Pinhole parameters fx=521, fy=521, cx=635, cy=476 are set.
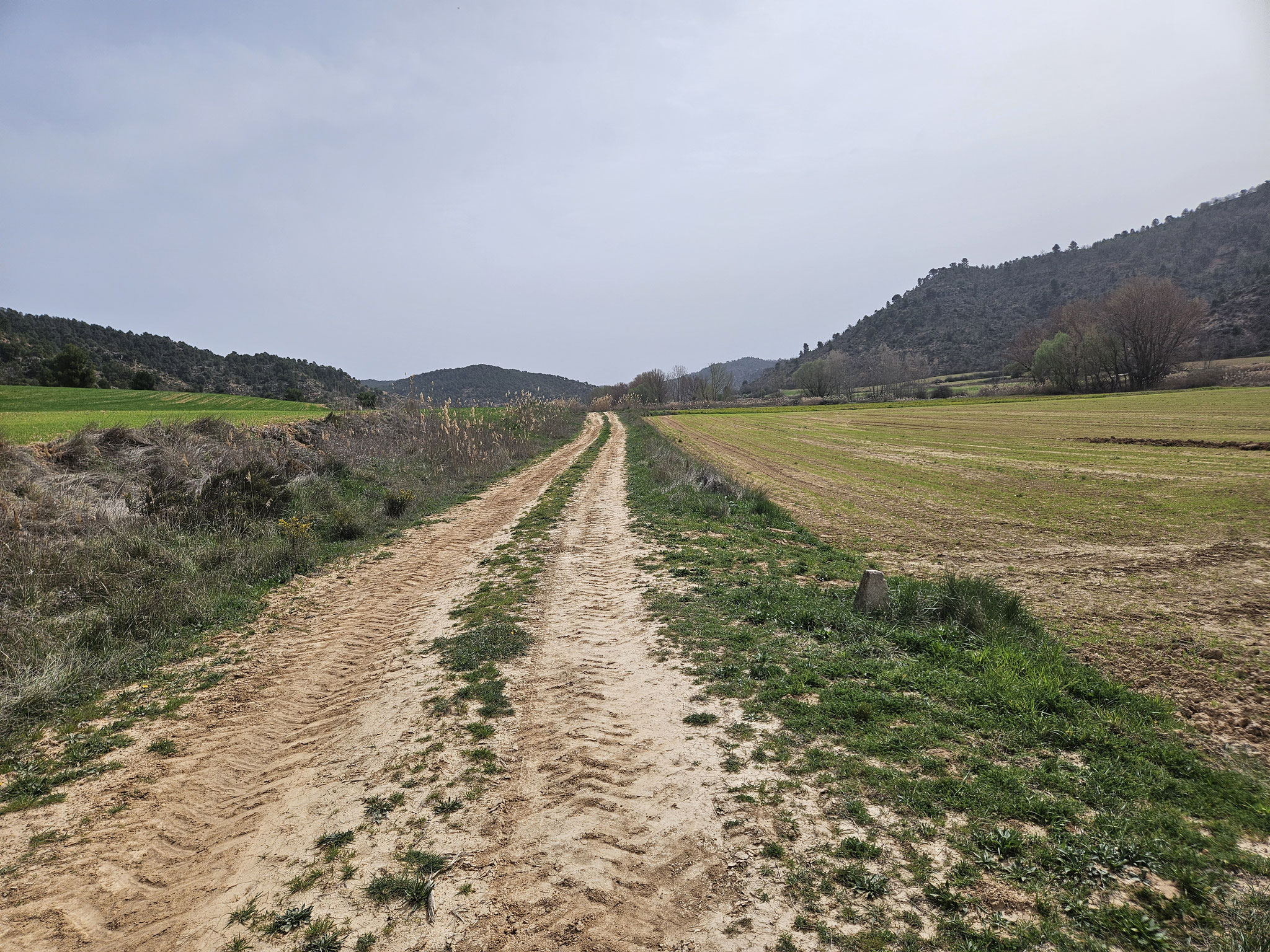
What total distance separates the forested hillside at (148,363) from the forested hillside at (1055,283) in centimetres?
9973

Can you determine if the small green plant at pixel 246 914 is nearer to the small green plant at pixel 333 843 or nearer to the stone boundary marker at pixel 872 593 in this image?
the small green plant at pixel 333 843

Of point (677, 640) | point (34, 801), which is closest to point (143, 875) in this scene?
point (34, 801)

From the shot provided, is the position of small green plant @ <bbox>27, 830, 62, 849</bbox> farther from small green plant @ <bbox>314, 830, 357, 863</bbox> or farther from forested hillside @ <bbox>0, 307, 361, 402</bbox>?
forested hillside @ <bbox>0, 307, 361, 402</bbox>

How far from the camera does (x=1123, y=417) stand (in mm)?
33062

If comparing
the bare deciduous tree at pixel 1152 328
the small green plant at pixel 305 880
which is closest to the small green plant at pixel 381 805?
the small green plant at pixel 305 880

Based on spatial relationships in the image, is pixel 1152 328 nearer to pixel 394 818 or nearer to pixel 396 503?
pixel 396 503

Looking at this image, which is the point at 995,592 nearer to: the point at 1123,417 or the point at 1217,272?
the point at 1123,417

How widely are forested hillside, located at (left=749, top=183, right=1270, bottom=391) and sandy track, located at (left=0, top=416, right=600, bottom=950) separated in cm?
12067

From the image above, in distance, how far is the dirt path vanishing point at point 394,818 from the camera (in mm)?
2859

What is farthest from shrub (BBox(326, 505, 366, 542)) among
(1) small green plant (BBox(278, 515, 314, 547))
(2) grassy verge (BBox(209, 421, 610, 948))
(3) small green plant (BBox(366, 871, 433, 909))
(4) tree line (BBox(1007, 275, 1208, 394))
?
(4) tree line (BBox(1007, 275, 1208, 394))

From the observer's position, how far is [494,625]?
22.5 ft

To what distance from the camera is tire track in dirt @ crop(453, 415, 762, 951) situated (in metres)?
2.81

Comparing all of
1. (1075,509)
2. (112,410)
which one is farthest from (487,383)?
(1075,509)

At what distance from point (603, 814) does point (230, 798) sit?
294cm
